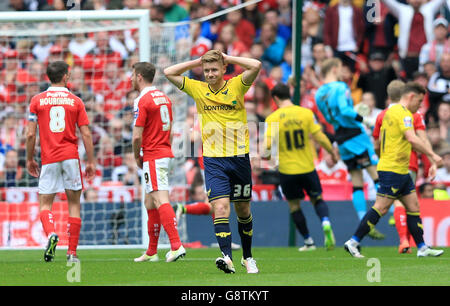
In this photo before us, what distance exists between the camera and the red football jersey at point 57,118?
394 inches

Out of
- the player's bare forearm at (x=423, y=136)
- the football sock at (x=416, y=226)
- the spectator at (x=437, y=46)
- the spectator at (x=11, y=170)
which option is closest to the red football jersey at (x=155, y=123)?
the football sock at (x=416, y=226)

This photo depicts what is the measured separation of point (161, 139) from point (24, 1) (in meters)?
10.9

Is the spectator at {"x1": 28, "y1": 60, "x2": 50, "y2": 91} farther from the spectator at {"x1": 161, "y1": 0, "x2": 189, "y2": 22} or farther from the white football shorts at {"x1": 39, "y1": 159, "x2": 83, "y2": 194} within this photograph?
the white football shorts at {"x1": 39, "y1": 159, "x2": 83, "y2": 194}

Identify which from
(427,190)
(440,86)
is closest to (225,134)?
(427,190)

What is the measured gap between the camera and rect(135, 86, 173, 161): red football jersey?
9.88 metres

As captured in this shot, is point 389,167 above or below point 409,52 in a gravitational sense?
below

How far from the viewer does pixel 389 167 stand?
1058 cm

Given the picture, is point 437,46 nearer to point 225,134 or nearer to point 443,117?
point 443,117

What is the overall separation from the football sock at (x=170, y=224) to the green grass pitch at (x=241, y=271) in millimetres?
232

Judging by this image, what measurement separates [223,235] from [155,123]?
7.34 feet

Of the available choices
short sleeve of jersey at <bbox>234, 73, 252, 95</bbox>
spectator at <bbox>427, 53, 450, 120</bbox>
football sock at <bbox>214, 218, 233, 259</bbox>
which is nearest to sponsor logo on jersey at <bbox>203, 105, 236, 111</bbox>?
short sleeve of jersey at <bbox>234, 73, 252, 95</bbox>

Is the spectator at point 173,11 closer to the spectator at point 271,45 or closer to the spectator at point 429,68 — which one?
the spectator at point 271,45
